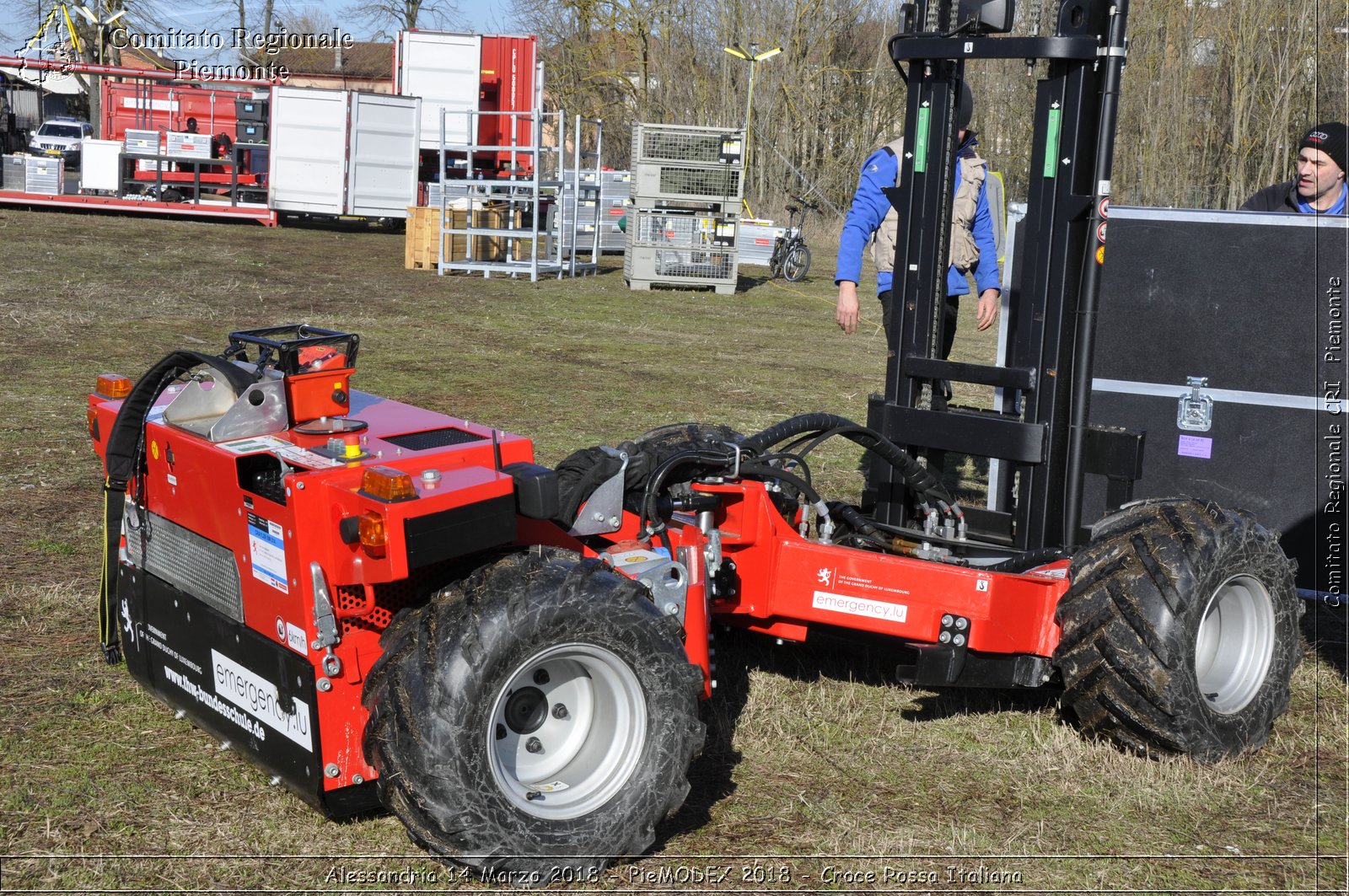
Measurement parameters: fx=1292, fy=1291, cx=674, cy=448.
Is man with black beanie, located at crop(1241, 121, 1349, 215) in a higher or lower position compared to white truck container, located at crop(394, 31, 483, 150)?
lower

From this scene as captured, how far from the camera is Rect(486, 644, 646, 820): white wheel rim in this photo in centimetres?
346

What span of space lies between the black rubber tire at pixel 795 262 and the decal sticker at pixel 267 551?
21.0 meters

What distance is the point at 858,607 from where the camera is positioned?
4336 millimetres

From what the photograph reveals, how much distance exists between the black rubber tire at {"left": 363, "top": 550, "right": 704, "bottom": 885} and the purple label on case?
152 inches

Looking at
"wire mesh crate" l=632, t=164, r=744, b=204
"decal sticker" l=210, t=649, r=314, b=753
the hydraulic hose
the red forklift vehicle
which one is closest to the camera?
the red forklift vehicle

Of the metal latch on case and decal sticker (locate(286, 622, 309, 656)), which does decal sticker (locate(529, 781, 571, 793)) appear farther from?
the metal latch on case

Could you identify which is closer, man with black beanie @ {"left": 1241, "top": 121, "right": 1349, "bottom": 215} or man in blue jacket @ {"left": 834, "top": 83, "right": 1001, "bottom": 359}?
man in blue jacket @ {"left": 834, "top": 83, "right": 1001, "bottom": 359}

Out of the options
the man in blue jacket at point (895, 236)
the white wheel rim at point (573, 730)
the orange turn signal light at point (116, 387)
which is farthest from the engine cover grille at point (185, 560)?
the man in blue jacket at point (895, 236)

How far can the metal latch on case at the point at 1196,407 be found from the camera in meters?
6.39

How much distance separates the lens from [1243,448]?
6.34 m

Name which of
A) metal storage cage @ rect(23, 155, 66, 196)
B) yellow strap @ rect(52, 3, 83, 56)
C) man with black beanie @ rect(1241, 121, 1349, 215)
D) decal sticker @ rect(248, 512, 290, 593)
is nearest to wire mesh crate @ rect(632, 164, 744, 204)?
metal storage cage @ rect(23, 155, 66, 196)

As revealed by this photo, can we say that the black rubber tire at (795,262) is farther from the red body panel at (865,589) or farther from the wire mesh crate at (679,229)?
the red body panel at (865,589)

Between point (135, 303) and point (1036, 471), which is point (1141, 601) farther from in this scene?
point (135, 303)

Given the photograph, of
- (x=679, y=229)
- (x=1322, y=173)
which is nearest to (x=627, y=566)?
(x=1322, y=173)
